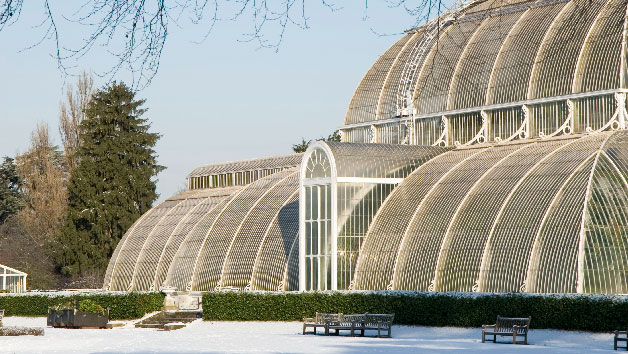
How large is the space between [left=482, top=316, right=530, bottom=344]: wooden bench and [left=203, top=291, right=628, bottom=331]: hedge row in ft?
4.82

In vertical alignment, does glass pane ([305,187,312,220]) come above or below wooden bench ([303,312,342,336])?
above

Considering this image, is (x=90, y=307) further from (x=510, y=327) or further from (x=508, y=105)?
(x=510, y=327)

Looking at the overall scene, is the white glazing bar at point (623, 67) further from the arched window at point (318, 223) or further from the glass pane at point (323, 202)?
the glass pane at point (323, 202)

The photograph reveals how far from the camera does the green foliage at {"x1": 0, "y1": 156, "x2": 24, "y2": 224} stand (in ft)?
331

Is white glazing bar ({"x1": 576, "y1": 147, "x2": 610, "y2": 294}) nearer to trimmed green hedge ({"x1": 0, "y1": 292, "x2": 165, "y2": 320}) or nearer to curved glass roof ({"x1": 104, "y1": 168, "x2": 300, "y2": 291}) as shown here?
curved glass roof ({"x1": 104, "y1": 168, "x2": 300, "y2": 291})

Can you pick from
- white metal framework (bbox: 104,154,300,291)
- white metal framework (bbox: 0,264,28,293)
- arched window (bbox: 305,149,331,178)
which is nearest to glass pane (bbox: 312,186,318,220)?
arched window (bbox: 305,149,331,178)

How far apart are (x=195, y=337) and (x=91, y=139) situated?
51328 mm

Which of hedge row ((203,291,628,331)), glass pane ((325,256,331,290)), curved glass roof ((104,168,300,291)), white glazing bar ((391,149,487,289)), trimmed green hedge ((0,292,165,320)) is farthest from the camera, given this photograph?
curved glass roof ((104,168,300,291))

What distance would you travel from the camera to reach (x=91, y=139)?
295ft

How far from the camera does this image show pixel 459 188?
49906 mm

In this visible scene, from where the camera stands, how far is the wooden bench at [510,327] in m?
35.9

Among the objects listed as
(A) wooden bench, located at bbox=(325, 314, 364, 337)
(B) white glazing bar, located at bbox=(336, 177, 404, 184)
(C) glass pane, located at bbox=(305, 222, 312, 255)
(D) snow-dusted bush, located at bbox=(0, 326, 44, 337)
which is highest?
(B) white glazing bar, located at bbox=(336, 177, 404, 184)

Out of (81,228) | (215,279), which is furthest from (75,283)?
(215,279)

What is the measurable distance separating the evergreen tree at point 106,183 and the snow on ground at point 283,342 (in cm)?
4157
